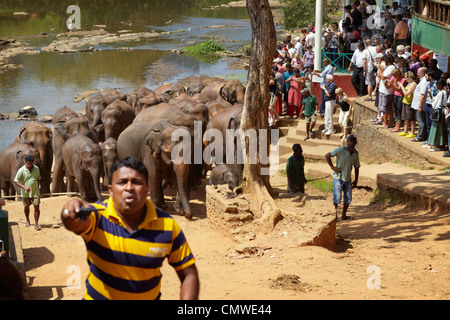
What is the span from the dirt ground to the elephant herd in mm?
1032

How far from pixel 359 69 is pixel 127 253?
604 inches

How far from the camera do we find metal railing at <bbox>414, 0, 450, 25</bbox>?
14828 mm

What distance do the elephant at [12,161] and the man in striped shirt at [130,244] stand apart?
11001 mm

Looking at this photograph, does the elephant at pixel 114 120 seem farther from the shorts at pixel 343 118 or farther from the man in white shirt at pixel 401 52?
the man in white shirt at pixel 401 52

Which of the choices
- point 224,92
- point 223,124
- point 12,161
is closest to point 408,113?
point 223,124

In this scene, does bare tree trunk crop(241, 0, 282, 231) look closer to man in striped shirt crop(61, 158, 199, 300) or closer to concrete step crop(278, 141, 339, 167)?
concrete step crop(278, 141, 339, 167)

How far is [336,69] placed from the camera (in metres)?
20.7

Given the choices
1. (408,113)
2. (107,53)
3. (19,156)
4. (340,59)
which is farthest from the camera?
(107,53)

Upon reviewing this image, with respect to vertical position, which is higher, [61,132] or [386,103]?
[386,103]

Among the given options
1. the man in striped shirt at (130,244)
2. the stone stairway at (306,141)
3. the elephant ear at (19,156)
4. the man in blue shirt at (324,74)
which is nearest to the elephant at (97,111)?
the elephant ear at (19,156)

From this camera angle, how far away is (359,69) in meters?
18.8

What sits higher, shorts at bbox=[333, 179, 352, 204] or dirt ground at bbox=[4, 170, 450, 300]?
shorts at bbox=[333, 179, 352, 204]

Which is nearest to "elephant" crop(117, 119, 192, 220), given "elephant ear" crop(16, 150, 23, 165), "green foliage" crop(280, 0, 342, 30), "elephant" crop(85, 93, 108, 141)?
"elephant ear" crop(16, 150, 23, 165)

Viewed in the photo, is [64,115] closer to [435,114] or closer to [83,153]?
[83,153]
